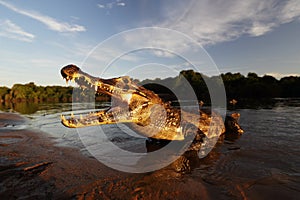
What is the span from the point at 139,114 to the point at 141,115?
7 centimetres

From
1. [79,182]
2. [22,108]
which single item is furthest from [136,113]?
[22,108]

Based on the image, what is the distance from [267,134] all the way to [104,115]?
6.35m

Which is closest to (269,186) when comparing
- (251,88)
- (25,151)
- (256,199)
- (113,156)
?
(256,199)

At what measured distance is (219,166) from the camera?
4004 millimetres

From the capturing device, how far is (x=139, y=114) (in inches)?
190

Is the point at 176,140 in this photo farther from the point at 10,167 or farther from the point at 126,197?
the point at 10,167

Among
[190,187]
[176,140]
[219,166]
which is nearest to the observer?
[190,187]

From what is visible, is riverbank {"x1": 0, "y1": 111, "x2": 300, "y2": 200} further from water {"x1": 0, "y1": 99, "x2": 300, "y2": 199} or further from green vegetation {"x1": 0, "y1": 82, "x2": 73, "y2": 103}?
green vegetation {"x1": 0, "y1": 82, "x2": 73, "y2": 103}

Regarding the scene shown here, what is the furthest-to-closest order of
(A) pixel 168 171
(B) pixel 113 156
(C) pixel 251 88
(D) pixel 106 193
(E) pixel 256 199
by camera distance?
1. (C) pixel 251 88
2. (B) pixel 113 156
3. (A) pixel 168 171
4. (D) pixel 106 193
5. (E) pixel 256 199

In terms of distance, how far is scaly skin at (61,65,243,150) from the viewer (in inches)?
165

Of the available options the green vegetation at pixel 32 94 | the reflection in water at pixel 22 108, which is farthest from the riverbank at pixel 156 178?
the green vegetation at pixel 32 94

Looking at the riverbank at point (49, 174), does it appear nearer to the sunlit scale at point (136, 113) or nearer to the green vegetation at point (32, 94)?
the sunlit scale at point (136, 113)

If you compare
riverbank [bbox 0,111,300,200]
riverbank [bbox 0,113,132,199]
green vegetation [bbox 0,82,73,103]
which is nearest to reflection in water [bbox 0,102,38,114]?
riverbank [bbox 0,113,132,199]

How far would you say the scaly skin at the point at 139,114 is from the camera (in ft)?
13.7
